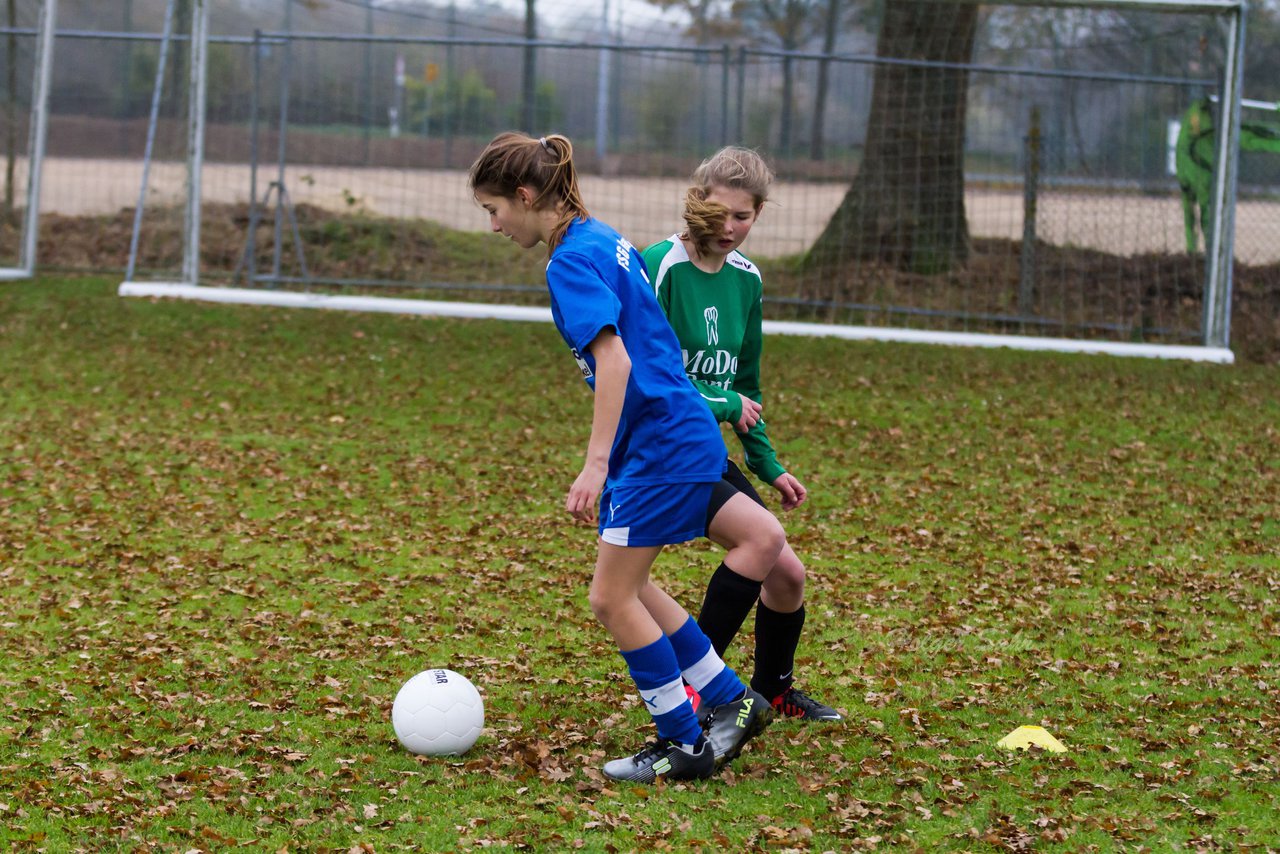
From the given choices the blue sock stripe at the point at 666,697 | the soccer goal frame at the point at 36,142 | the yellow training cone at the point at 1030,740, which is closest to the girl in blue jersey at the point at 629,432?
the blue sock stripe at the point at 666,697

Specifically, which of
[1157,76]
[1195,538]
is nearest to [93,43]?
[1157,76]

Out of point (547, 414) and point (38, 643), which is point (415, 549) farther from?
point (547, 414)

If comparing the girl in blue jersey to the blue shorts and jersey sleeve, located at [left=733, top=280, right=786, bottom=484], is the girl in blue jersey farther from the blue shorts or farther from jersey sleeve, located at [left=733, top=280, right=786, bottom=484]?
jersey sleeve, located at [left=733, top=280, right=786, bottom=484]

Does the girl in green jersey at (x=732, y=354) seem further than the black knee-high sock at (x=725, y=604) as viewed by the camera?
No

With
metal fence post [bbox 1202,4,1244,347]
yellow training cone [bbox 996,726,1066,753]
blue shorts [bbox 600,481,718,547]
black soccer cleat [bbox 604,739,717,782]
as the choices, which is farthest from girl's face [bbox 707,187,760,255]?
metal fence post [bbox 1202,4,1244,347]

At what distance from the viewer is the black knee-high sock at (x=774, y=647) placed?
4.74m

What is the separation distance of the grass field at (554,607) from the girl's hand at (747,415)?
1048 millimetres

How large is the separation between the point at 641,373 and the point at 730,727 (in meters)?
1.19

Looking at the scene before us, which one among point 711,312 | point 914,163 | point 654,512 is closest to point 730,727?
A: point 654,512

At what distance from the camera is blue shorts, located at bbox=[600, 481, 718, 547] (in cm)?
400

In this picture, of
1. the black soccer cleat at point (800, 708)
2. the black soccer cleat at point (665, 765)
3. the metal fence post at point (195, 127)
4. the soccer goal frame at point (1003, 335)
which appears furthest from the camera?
the metal fence post at point (195, 127)

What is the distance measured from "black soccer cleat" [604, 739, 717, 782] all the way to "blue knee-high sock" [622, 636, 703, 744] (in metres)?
0.04

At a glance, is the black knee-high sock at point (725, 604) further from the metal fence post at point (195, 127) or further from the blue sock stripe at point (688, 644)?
the metal fence post at point (195, 127)

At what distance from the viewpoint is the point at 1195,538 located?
300 inches
